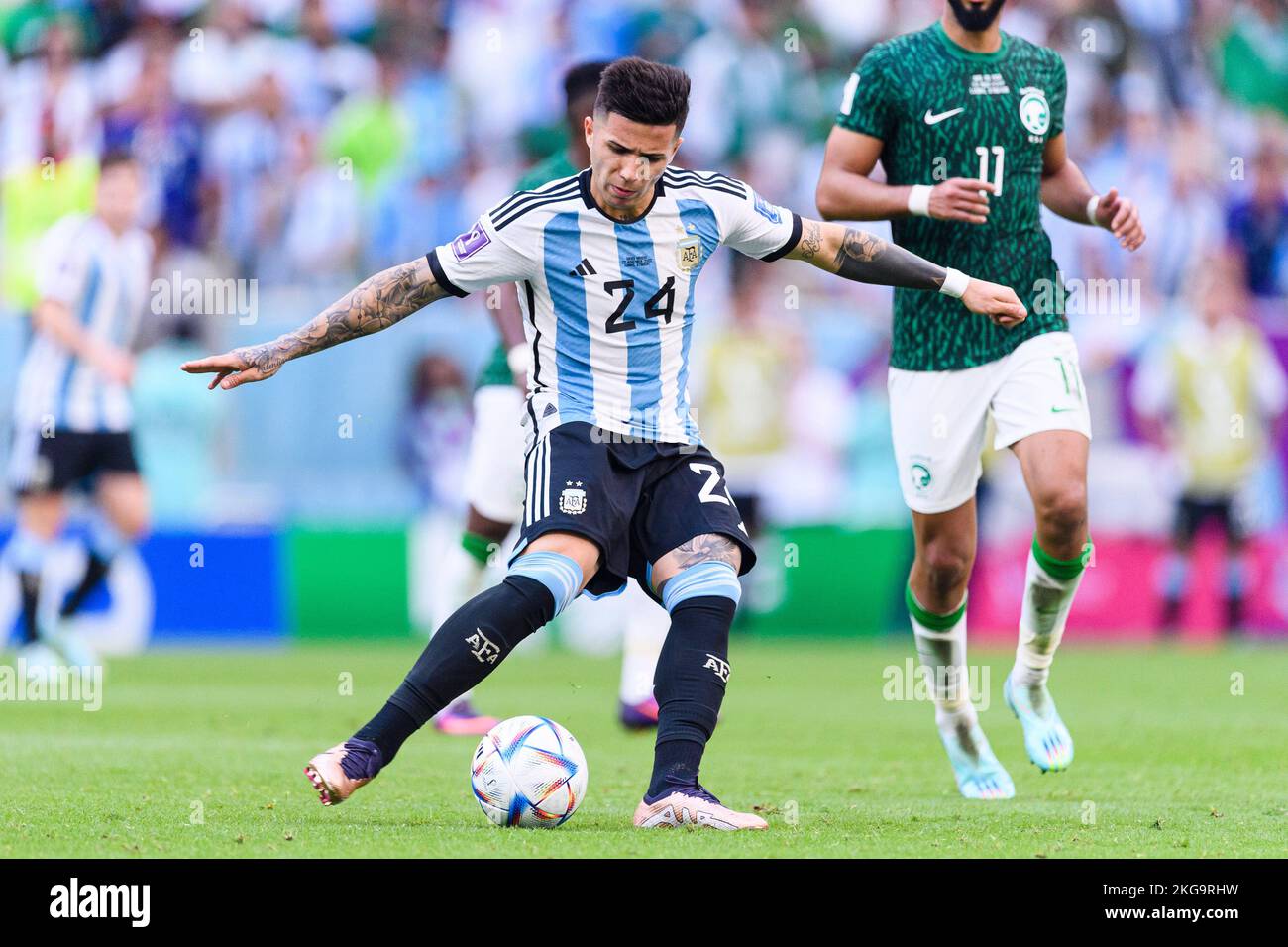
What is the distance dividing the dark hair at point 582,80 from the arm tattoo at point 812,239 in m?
2.73

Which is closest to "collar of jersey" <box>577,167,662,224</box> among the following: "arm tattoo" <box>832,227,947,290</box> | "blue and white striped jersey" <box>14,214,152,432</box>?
"arm tattoo" <box>832,227,947,290</box>

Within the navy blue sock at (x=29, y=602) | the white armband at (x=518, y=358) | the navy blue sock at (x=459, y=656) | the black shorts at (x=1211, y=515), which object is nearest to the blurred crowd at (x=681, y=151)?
the black shorts at (x=1211, y=515)

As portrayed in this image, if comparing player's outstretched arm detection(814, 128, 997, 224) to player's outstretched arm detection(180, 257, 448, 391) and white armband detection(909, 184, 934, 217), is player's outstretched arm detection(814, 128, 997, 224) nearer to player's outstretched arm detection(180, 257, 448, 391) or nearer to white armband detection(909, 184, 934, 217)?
white armband detection(909, 184, 934, 217)

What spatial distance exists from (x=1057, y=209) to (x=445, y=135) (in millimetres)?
10075

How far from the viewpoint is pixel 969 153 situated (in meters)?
6.90

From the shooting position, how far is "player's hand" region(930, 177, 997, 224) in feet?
21.2

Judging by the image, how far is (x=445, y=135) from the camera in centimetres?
1669

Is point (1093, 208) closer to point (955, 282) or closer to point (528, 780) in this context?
point (955, 282)

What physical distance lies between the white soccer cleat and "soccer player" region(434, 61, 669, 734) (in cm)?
336

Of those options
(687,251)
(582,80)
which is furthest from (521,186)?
(687,251)

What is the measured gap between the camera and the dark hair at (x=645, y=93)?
5.58m

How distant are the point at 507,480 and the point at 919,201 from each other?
9.24ft

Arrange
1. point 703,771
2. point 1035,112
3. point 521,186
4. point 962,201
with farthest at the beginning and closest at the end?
point 521,186 < point 703,771 < point 1035,112 < point 962,201

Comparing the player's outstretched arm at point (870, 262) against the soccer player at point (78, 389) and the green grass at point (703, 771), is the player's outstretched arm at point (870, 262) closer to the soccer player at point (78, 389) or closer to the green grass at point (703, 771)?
the green grass at point (703, 771)
